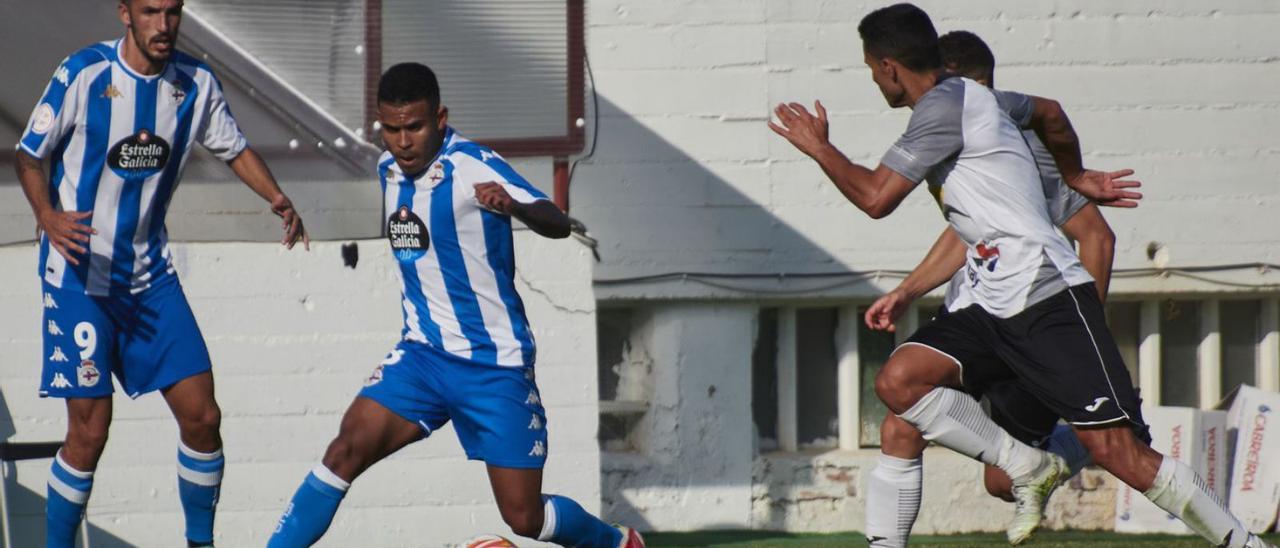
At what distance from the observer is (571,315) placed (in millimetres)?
8406

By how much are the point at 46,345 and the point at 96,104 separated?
88cm

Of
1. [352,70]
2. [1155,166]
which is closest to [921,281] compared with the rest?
[352,70]

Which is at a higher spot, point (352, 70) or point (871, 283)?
point (352, 70)

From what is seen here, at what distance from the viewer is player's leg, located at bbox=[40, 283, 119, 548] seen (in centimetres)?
611

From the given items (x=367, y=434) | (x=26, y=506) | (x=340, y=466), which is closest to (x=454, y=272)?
(x=367, y=434)

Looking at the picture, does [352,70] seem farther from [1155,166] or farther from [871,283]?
[1155,166]

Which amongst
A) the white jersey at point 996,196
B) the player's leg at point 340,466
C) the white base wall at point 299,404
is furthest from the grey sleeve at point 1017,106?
the white base wall at point 299,404

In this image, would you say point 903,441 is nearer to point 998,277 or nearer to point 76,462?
point 998,277

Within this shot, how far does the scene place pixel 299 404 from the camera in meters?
8.30

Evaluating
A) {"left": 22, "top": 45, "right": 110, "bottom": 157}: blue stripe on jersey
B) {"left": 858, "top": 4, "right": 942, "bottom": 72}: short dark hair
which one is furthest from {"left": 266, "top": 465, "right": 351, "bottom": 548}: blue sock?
{"left": 858, "top": 4, "right": 942, "bottom": 72}: short dark hair

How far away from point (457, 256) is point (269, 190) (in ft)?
3.04

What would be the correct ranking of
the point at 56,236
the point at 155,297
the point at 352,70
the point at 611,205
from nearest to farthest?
the point at 56,236 → the point at 155,297 → the point at 352,70 → the point at 611,205

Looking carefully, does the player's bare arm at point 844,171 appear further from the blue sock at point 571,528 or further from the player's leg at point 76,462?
the player's leg at point 76,462

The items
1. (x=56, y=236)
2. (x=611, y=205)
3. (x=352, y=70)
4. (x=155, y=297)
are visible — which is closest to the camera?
(x=56, y=236)
